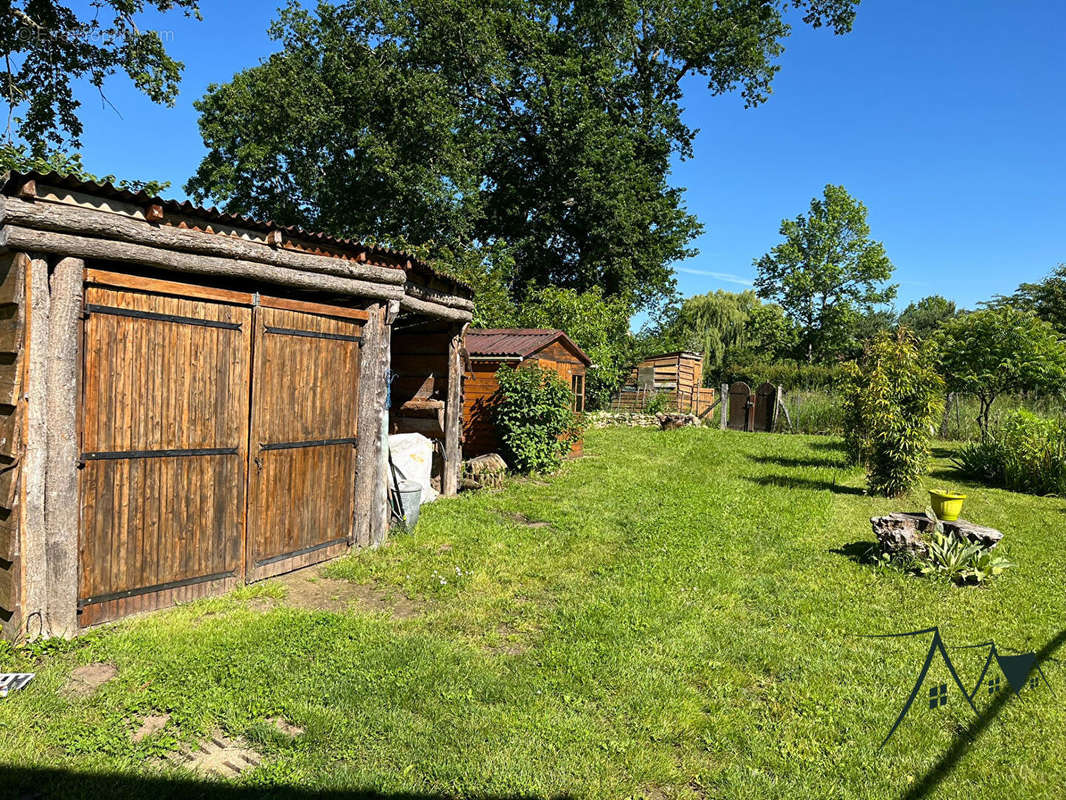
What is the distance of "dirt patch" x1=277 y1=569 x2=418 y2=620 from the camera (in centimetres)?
522

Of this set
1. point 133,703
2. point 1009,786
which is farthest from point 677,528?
point 133,703

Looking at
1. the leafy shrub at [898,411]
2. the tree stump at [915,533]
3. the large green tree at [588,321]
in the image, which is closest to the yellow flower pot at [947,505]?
the tree stump at [915,533]

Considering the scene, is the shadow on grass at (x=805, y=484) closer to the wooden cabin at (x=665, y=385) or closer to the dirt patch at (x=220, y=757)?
the dirt patch at (x=220, y=757)

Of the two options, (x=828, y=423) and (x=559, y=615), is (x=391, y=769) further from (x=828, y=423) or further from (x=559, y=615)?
(x=828, y=423)

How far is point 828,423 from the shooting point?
18.6m

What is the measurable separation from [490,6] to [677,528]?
83.3 ft

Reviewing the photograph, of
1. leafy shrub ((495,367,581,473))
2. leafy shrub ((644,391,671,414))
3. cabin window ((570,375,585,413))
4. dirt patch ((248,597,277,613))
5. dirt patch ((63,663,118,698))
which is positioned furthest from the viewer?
leafy shrub ((644,391,671,414))

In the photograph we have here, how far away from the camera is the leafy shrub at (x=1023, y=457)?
10586mm

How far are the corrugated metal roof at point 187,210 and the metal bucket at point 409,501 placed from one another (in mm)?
2695

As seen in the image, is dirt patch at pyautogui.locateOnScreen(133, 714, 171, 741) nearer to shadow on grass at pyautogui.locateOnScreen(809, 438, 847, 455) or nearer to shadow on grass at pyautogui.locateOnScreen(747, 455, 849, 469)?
shadow on grass at pyautogui.locateOnScreen(747, 455, 849, 469)

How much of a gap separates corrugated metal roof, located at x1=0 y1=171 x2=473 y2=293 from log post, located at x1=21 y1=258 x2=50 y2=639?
22.0 inches

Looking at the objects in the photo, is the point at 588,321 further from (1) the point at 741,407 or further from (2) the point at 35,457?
(2) the point at 35,457

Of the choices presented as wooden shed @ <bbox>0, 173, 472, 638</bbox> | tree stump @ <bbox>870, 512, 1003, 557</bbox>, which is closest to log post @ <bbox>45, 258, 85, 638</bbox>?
wooden shed @ <bbox>0, 173, 472, 638</bbox>

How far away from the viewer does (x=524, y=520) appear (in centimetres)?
849
